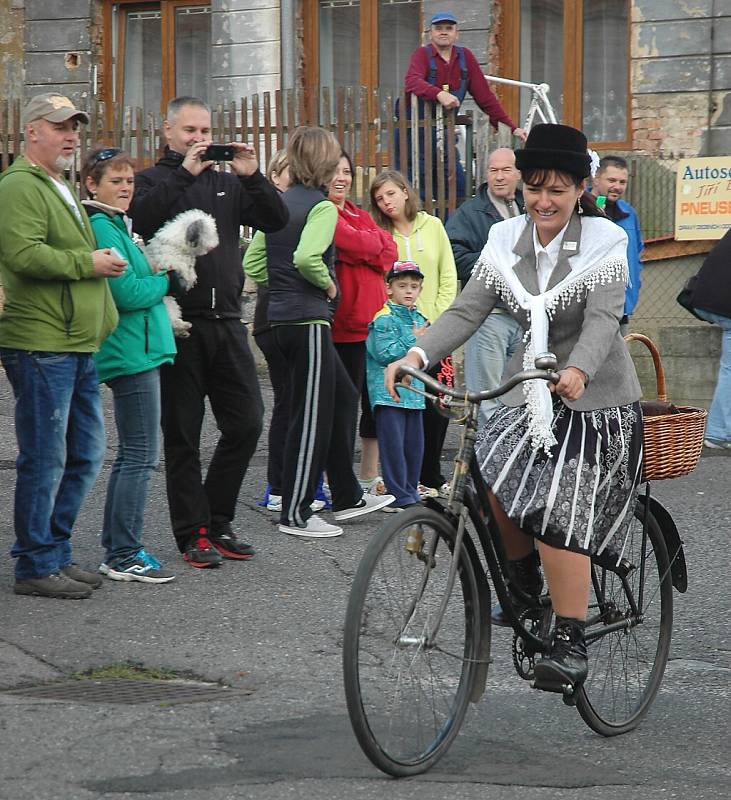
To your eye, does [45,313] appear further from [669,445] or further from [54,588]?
[669,445]

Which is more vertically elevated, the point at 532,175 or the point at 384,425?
the point at 532,175

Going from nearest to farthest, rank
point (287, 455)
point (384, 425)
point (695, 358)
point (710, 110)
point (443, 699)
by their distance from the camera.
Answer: point (443, 699) < point (287, 455) < point (384, 425) < point (695, 358) < point (710, 110)

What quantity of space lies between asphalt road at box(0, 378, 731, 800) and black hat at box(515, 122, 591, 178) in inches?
69.2

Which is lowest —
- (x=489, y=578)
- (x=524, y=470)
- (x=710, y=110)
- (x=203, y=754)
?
(x=203, y=754)

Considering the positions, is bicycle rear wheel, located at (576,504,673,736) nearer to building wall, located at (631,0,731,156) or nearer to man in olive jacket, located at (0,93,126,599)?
man in olive jacket, located at (0,93,126,599)

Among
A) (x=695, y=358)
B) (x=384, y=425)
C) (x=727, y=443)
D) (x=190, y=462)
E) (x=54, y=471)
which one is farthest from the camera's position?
(x=695, y=358)

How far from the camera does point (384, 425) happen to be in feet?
27.0

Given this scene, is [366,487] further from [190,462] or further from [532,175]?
[532,175]

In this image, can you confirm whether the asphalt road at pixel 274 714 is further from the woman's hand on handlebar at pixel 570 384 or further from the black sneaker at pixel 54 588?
the woman's hand on handlebar at pixel 570 384

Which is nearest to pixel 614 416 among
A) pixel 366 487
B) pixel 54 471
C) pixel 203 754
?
pixel 203 754

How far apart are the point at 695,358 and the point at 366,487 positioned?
4.78 metres

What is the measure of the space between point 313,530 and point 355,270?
58.3 inches

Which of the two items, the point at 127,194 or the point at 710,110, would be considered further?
the point at 710,110

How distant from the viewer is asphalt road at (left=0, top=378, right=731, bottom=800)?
4312 millimetres
